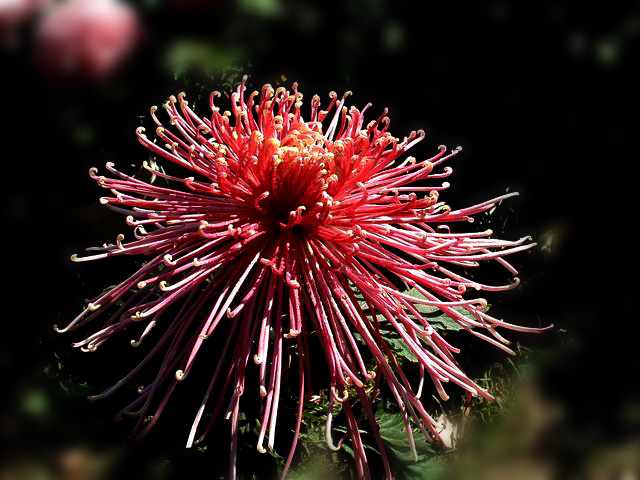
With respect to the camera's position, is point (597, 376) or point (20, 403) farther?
point (597, 376)

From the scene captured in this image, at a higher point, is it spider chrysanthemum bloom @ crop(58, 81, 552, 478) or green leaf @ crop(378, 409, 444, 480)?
spider chrysanthemum bloom @ crop(58, 81, 552, 478)

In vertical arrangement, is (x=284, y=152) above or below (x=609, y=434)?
above

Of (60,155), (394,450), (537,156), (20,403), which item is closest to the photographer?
(20,403)

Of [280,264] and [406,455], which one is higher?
[280,264]

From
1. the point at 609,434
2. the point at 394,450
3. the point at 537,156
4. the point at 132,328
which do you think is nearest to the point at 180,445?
the point at 132,328

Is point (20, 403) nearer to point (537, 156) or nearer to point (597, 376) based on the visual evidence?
point (597, 376)

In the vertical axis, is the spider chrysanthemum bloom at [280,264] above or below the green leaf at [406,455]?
Answer: above

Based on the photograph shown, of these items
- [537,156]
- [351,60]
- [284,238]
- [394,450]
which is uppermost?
[351,60]

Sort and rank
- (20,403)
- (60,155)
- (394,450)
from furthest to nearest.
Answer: (394,450) → (60,155) → (20,403)
